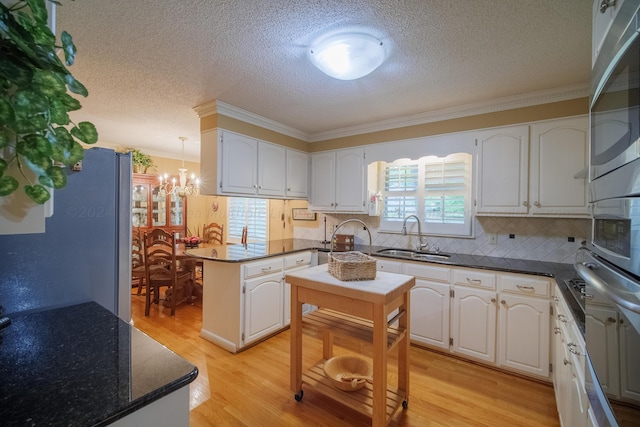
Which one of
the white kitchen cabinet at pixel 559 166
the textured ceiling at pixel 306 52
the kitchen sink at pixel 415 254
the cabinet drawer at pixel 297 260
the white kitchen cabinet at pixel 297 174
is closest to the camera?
the textured ceiling at pixel 306 52

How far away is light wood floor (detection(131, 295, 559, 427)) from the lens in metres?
1.83

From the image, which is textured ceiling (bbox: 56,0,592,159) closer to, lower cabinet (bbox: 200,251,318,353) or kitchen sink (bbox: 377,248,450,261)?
kitchen sink (bbox: 377,248,450,261)

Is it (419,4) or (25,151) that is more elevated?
(419,4)

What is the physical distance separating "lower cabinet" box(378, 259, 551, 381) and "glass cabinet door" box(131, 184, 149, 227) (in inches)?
172

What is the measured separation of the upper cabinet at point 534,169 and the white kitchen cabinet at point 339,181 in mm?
1287

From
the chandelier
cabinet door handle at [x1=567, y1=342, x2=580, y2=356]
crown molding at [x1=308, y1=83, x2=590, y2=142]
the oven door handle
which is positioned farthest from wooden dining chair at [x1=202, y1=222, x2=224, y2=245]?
the oven door handle

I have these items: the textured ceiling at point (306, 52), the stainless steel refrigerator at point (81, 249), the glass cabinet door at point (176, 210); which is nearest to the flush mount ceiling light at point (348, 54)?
the textured ceiling at point (306, 52)

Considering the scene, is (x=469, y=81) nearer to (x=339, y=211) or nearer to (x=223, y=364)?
(x=339, y=211)

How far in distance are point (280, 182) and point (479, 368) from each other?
278 cm

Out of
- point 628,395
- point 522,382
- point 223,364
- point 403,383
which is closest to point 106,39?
point 223,364

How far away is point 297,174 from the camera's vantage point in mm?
3740

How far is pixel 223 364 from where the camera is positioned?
7.98ft

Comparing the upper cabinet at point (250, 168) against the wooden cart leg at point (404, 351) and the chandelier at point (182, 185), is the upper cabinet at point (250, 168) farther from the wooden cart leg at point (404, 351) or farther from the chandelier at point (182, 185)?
the wooden cart leg at point (404, 351)

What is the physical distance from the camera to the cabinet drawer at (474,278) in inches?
93.2
